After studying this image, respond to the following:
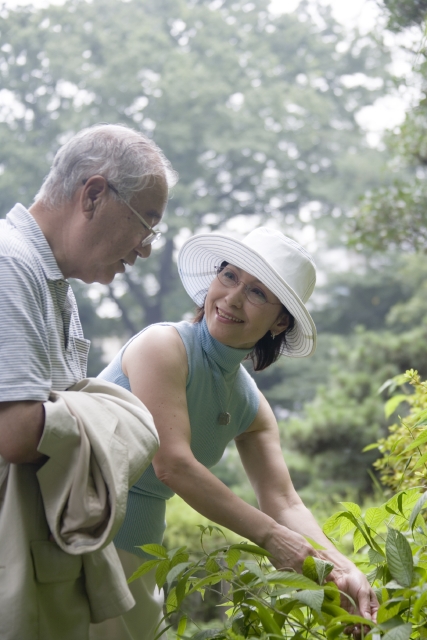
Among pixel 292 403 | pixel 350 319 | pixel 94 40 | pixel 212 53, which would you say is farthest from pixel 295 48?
pixel 292 403

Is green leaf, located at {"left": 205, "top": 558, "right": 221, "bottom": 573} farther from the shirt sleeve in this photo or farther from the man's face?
the man's face

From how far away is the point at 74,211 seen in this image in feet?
4.03

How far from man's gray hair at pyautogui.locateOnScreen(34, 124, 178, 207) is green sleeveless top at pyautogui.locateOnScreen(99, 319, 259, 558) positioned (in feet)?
1.44

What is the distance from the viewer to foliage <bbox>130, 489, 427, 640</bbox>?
38.4 inches

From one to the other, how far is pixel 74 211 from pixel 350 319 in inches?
453

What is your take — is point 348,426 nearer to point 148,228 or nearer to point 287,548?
point 287,548

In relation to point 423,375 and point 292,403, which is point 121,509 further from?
point 292,403

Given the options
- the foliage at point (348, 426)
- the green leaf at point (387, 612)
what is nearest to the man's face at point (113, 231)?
the green leaf at point (387, 612)

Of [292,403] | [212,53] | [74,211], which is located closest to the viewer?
[74,211]

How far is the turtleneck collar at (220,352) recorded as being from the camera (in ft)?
5.24

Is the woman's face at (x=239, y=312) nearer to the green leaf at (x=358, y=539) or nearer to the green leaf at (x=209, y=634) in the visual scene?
the green leaf at (x=358, y=539)

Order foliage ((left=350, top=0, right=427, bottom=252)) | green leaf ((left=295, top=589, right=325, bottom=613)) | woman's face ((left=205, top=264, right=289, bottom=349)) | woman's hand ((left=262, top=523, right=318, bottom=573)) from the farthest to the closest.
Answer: foliage ((left=350, top=0, right=427, bottom=252)) → woman's face ((left=205, top=264, right=289, bottom=349)) → woman's hand ((left=262, top=523, right=318, bottom=573)) → green leaf ((left=295, top=589, right=325, bottom=613))

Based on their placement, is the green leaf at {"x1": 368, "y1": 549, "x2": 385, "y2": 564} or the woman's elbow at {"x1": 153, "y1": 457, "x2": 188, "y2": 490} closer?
the green leaf at {"x1": 368, "y1": 549, "x2": 385, "y2": 564}

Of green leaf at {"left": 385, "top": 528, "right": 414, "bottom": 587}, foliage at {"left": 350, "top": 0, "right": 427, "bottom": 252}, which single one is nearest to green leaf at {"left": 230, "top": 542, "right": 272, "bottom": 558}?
green leaf at {"left": 385, "top": 528, "right": 414, "bottom": 587}
